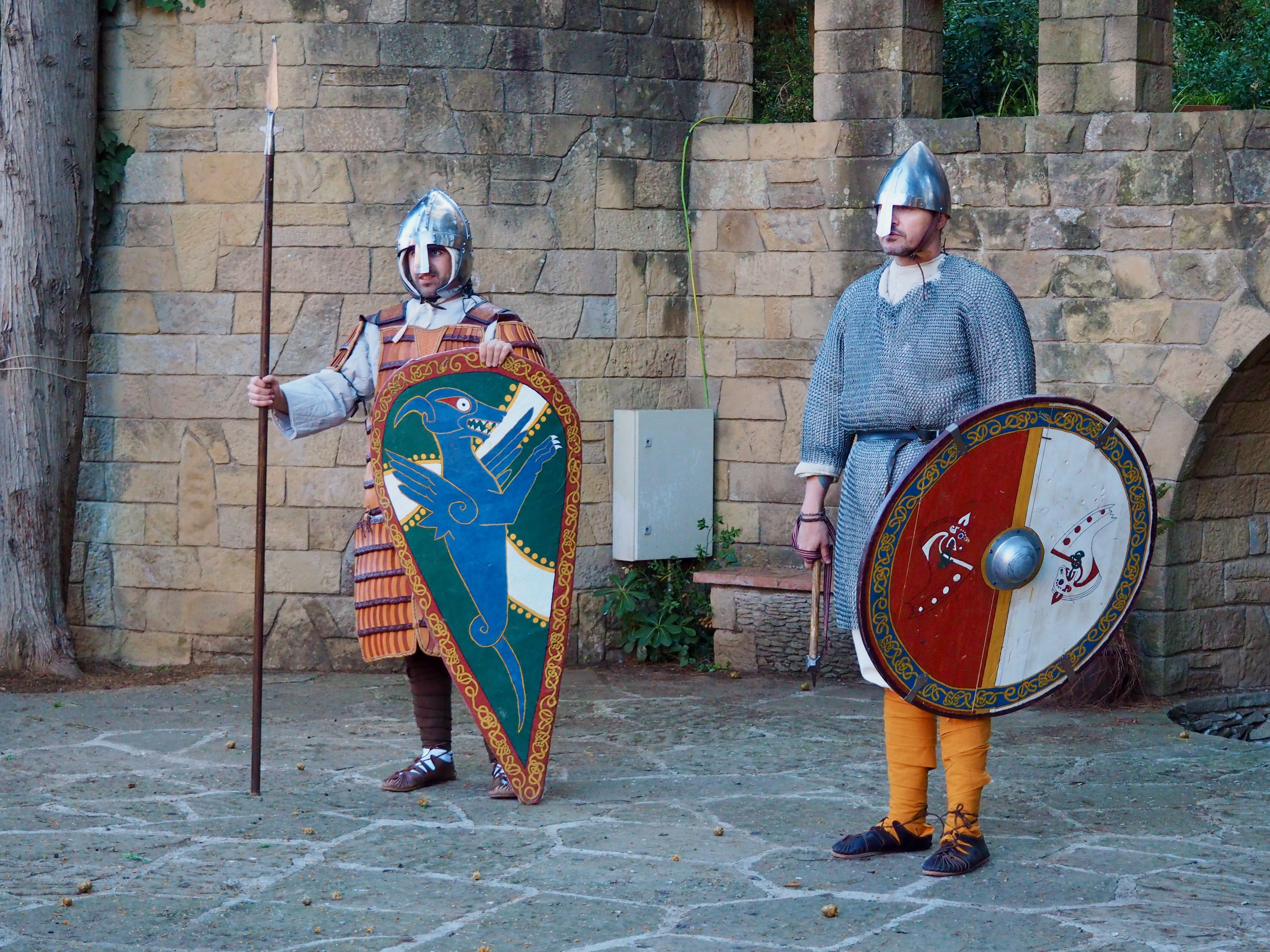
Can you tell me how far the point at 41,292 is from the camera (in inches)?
235

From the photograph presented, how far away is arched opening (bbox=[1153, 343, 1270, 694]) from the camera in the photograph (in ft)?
19.2

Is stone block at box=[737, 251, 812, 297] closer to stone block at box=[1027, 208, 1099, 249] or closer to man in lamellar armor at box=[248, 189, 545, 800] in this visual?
stone block at box=[1027, 208, 1099, 249]

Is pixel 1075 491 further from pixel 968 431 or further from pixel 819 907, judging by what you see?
pixel 819 907

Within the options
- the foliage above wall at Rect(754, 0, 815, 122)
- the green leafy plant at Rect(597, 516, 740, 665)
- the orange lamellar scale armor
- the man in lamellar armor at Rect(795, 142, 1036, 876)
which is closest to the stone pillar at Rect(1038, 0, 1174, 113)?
the foliage above wall at Rect(754, 0, 815, 122)

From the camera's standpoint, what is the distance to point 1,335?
235 inches

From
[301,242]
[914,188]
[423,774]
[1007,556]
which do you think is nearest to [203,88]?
[301,242]

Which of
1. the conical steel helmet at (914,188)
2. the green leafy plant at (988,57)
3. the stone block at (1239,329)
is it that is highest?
the green leafy plant at (988,57)

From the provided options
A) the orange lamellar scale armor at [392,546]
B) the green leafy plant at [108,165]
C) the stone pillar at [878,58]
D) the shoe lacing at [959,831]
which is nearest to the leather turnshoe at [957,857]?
the shoe lacing at [959,831]

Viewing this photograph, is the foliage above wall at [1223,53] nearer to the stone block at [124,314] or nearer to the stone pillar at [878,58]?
the stone pillar at [878,58]

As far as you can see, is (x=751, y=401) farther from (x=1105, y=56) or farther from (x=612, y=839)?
(x=612, y=839)

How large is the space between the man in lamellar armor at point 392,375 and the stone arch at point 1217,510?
8.70ft

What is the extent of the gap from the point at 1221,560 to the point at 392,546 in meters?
3.46

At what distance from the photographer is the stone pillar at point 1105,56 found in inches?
224

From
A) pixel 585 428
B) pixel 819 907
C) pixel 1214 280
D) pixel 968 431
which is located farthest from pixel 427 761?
pixel 1214 280
